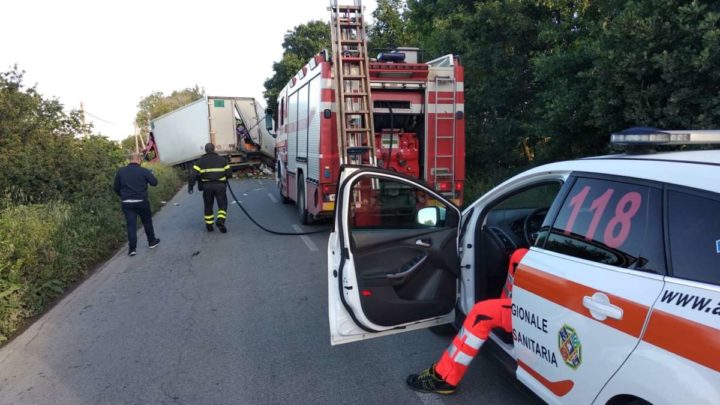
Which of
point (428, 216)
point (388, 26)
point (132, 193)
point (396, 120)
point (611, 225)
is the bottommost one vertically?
point (132, 193)

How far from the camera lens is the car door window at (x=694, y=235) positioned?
1.95 m

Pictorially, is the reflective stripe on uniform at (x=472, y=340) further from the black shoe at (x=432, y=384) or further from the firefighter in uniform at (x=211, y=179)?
the firefighter in uniform at (x=211, y=179)

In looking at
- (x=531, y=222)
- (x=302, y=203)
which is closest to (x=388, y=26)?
(x=302, y=203)

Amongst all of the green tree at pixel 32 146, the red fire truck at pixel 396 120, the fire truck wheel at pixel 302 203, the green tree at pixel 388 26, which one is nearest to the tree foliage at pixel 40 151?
the green tree at pixel 32 146

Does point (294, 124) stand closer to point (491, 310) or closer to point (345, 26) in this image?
point (345, 26)

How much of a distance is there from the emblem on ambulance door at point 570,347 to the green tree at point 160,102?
55.8 meters

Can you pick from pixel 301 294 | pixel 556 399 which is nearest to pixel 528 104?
pixel 301 294

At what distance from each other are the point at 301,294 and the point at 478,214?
9.22ft

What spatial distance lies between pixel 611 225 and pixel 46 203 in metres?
9.26

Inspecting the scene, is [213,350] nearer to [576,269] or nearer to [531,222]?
[531,222]

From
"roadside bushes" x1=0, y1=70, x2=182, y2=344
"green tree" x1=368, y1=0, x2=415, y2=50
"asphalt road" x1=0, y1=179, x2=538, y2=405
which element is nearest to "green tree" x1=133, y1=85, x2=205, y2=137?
"green tree" x1=368, y1=0, x2=415, y2=50

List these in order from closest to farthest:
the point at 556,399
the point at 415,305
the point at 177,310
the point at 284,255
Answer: the point at 556,399, the point at 415,305, the point at 177,310, the point at 284,255

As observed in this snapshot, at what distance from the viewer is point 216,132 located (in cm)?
2067

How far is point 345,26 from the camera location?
9227 millimetres
